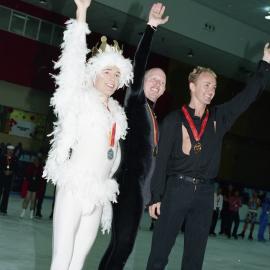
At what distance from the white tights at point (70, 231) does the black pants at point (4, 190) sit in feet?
23.9

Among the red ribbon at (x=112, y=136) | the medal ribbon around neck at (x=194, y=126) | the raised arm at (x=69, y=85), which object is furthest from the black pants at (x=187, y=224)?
the raised arm at (x=69, y=85)

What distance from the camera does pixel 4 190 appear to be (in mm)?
9641

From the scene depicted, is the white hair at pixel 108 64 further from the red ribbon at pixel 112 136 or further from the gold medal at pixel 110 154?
the gold medal at pixel 110 154

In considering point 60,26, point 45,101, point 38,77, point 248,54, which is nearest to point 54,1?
point 60,26

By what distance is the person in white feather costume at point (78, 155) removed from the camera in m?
2.64

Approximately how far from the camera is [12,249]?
5598mm

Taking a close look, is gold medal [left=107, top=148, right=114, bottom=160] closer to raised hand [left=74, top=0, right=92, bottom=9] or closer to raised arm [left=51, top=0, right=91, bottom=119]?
raised arm [left=51, top=0, right=91, bottom=119]

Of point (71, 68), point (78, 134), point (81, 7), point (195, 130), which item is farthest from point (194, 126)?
point (81, 7)

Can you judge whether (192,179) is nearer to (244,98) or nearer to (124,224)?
(124,224)

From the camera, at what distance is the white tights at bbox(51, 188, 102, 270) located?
259 cm

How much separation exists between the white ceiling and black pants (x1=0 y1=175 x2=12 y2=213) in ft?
17.0

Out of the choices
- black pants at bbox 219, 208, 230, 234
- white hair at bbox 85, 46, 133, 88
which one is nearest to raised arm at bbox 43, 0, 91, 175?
white hair at bbox 85, 46, 133, 88

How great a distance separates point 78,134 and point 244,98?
1.21 m

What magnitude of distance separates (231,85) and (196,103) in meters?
18.4
